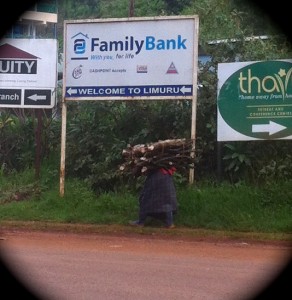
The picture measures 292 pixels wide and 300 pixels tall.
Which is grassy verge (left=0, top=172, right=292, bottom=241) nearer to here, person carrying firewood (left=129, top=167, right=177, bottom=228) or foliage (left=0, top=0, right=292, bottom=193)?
person carrying firewood (left=129, top=167, right=177, bottom=228)

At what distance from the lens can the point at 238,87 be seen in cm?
1395

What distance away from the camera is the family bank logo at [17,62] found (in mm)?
15555

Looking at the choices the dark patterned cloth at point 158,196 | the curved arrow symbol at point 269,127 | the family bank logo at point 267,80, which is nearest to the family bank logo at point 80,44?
the family bank logo at point 267,80

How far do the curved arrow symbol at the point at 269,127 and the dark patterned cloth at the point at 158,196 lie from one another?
7.67 ft

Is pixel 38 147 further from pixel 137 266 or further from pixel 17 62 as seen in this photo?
pixel 137 266

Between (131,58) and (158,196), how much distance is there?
3.32 meters

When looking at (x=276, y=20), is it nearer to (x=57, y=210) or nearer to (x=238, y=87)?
(x=238, y=87)

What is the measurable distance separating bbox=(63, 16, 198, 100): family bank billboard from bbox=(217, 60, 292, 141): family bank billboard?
0.76 metres

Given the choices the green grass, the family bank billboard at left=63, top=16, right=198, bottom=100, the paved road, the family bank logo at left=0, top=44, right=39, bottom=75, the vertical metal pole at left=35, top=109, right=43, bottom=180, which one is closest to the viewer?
the paved road

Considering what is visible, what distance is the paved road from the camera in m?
7.18

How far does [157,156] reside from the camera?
1244 cm

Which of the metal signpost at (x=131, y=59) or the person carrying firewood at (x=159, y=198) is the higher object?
the metal signpost at (x=131, y=59)

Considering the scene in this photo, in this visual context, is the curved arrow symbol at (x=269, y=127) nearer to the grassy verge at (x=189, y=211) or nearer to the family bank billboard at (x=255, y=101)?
the family bank billboard at (x=255, y=101)

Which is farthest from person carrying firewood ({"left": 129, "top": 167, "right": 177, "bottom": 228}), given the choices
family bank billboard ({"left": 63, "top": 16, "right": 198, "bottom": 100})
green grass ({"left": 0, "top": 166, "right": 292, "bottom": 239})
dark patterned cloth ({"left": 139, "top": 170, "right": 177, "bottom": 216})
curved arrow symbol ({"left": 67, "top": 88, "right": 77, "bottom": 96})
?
curved arrow symbol ({"left": 67, "top": 88, "right": 77, "bottom": 96})
